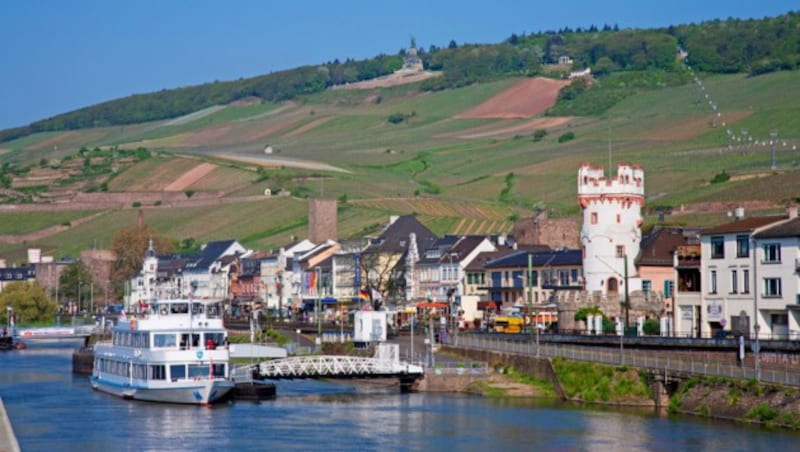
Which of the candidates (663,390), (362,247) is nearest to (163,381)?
(663,390)

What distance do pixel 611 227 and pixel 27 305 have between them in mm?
100215

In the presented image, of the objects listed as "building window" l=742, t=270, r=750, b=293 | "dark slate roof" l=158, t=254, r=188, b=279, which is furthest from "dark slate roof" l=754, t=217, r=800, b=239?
"dark slate roof" l=158, t=254, r=188, b=279

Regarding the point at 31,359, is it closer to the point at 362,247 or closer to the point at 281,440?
the point at 362,247

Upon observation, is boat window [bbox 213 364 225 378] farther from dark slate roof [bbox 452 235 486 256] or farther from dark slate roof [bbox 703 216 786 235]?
dark slate roof [bbox 452 235 486 256]

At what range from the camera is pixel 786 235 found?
252 feet

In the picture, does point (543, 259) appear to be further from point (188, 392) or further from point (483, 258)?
point (188, 392)

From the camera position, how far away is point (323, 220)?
183750 millimetres

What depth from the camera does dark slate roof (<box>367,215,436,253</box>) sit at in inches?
5989

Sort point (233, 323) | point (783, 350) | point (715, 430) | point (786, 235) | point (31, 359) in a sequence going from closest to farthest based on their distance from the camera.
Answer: point (715, 430) → point (783, 350) → point (786, 235) → point (31, 359) → point (233, 323)

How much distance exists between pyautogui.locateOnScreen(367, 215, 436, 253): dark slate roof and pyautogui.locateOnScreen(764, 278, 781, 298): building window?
7100cm

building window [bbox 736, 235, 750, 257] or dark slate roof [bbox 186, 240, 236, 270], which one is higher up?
dark slate roof [bbox 186, 240, 236, 270]

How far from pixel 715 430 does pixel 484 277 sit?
2669 inches

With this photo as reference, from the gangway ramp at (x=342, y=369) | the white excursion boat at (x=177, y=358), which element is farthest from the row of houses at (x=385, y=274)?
the white excursion boat at (x=177, y=358)

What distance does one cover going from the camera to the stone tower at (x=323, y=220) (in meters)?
184
